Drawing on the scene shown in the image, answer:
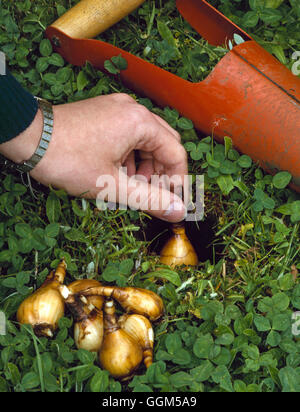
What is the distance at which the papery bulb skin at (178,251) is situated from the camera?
7.01 feet

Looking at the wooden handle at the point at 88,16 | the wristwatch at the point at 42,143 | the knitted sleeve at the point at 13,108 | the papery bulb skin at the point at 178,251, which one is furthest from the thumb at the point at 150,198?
the wooden handle at the point at 88,16

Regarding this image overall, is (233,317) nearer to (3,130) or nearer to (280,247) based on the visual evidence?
(280,247)

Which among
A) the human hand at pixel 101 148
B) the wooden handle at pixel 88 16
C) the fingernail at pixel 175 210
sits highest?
the wooden handle at pixel 88 16

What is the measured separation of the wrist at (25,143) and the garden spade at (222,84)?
1.72ft

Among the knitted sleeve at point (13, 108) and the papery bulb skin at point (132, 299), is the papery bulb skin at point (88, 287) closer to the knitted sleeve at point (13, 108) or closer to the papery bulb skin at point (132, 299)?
the papery bulb skin at point (132, 299)

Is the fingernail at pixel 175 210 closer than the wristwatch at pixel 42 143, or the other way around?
the wristwatch at pixel 42 143

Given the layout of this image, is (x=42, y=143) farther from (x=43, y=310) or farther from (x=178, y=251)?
(x=178, y=251)

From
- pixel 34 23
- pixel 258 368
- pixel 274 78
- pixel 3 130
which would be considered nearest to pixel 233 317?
pixel 258 368

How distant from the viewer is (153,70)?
211cm

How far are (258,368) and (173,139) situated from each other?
38.5 inches

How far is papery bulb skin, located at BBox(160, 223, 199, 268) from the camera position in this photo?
7.01 ft

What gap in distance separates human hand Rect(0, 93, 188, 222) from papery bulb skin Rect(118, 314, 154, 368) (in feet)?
1.51

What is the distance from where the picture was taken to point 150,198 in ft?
6.49

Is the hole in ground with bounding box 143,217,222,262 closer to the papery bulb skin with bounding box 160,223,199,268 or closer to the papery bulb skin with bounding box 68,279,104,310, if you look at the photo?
the papery bulb skin with bounding box 160,223,199,268
